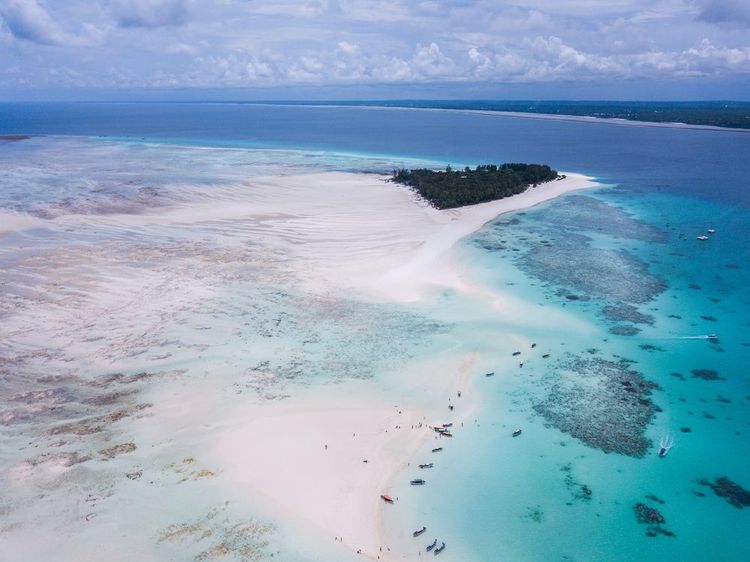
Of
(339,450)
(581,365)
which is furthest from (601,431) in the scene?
(339,450)

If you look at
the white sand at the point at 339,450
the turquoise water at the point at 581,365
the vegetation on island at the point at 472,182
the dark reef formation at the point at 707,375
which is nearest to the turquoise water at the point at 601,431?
the turquoise water at the point at 581,365

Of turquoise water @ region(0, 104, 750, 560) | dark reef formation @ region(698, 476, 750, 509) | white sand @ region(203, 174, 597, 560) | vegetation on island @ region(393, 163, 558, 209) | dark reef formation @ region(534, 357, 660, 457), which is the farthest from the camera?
vegetation on island @ region(393, 163, 558, 209)

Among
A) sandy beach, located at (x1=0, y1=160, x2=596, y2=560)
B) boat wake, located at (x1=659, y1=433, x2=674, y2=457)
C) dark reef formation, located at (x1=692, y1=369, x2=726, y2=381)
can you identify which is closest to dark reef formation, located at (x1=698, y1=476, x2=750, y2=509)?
boat wake, located at (x1=659, y1=433, x2=674, y2=457)

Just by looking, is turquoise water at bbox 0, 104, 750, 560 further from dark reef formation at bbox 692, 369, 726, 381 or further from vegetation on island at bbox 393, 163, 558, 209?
vegetation on island at bbox 393, 163, 558, 209

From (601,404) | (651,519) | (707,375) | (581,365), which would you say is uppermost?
(581,365)

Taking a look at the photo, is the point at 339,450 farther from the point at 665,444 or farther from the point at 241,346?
the point at 665,444

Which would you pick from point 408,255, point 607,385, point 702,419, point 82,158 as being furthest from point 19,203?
point 702,419

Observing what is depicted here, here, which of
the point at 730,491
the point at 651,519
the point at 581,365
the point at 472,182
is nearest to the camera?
the point at 651,519
